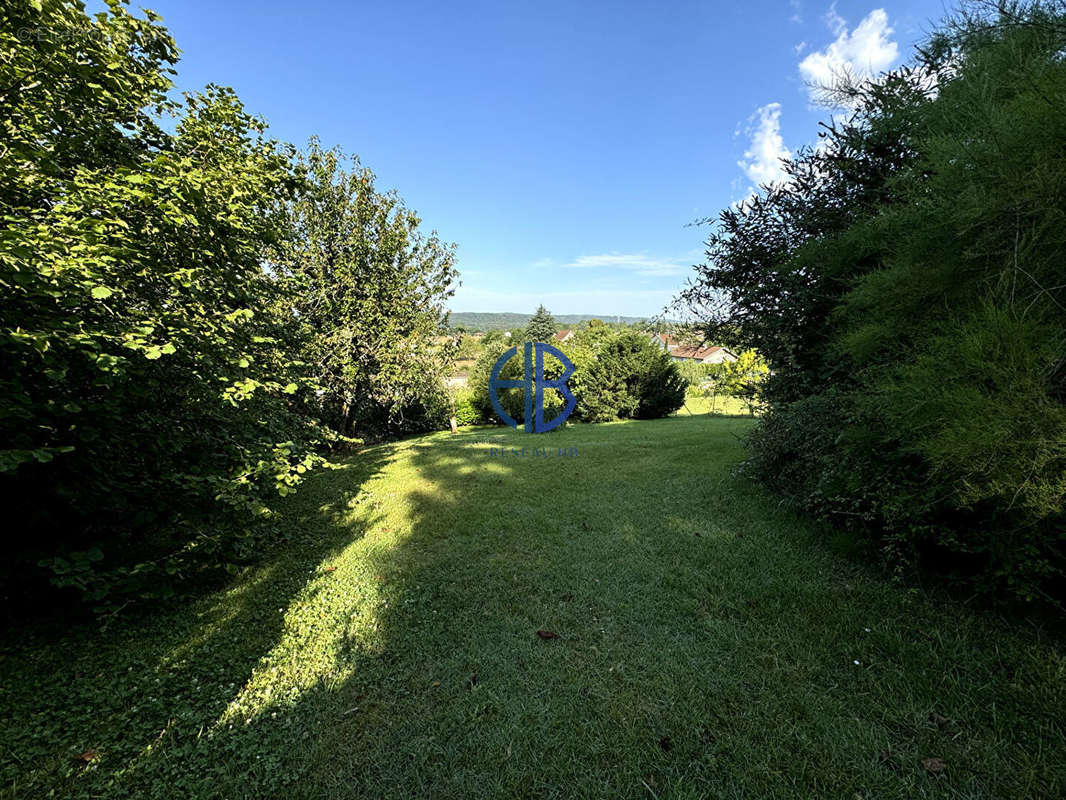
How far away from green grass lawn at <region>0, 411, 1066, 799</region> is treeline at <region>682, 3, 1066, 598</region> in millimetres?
525

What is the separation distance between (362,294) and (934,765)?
1051cm

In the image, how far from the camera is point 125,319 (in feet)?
8.75

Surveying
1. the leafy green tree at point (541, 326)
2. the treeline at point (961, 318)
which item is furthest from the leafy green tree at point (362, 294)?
the leafy green tree at point (541, 326)

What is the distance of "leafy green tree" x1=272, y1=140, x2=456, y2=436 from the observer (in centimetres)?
873

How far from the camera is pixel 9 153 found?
7.37 ft

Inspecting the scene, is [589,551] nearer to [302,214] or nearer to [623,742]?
[623,742]

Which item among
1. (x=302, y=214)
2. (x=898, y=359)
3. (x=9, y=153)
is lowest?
(x=898, y=359)

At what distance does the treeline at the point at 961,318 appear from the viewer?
6.21 ft

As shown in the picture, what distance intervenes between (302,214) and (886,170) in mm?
10152

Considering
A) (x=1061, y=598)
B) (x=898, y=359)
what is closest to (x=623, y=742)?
(x=1061, y=598)

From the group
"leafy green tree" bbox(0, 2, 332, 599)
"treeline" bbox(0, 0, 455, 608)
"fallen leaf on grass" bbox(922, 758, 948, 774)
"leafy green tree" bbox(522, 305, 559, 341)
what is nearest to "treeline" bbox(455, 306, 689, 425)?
"treeline" bbox(0, 0, 455, 608)
